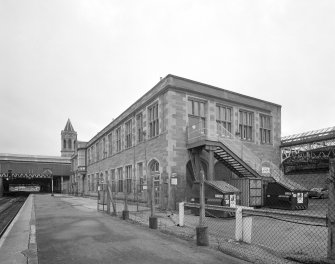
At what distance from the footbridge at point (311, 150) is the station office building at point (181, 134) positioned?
2501 millimetres

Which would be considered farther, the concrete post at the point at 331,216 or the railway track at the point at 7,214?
the railway track at the point at 7,214

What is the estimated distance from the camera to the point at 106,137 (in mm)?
37062

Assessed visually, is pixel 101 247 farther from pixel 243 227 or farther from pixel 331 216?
pixel 331 216

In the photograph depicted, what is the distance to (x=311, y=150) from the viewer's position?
30.9m

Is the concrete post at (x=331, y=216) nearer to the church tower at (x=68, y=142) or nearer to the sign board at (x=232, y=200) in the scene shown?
the sign board at (x=232, y=200)

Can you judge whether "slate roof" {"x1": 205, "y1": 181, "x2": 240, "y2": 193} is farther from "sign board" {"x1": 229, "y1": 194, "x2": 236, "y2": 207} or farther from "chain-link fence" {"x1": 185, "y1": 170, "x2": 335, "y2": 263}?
"chain-link fence" {"x1": 185, "y1": 170, "x2": 335, "y2": 263}

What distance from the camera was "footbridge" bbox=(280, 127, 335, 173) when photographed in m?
29.5

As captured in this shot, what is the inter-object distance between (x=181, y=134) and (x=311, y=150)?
648 inches

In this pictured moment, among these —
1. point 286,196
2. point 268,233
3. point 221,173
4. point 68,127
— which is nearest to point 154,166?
point 221,173

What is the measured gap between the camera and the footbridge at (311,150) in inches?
1161

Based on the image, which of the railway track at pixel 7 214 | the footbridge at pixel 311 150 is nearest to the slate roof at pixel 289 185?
the footbridge at pixel 311 150

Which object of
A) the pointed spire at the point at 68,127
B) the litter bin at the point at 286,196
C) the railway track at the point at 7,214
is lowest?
the railway track at the point at 7,214

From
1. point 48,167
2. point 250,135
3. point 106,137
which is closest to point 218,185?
point 250,135

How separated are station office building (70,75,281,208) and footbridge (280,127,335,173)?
2501 mm
